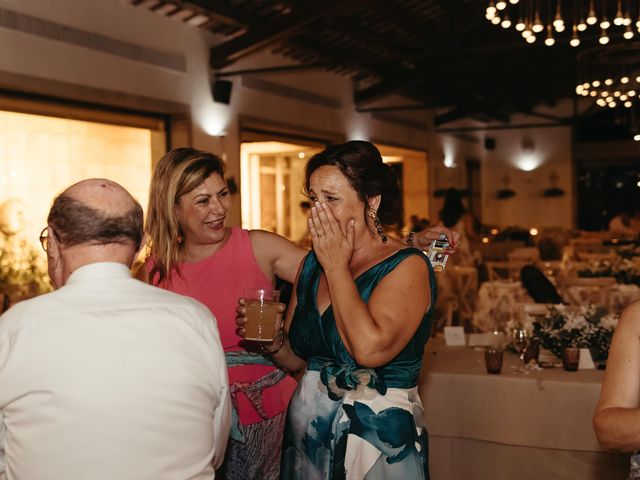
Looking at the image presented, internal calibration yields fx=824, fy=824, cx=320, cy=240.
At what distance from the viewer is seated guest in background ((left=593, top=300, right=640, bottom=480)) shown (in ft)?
5.47

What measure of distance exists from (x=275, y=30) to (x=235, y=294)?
738cm

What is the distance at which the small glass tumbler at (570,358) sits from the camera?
3.51 metres

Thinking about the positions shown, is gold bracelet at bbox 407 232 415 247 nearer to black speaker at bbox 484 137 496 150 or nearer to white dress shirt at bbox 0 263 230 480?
white dress shirt at bbox 0 263 230 480

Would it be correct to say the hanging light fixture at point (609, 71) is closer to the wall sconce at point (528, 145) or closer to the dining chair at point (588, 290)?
the dining chair at point (588, 290)

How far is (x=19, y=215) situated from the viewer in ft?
25.3

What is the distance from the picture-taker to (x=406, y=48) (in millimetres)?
12523

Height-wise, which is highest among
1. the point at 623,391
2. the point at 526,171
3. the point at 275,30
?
the point at 275,30

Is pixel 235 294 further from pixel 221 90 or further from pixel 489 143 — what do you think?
pixel 489 143

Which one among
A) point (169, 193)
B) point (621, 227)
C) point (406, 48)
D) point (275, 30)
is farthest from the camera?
point (621, 227)

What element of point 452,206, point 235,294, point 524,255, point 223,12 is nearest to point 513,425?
point 235,294

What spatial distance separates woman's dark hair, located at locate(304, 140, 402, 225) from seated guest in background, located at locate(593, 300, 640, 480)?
724 mm

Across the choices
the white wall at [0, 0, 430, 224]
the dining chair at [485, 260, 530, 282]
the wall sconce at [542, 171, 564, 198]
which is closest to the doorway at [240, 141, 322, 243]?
the white wall at [0, 0, 430, 224]

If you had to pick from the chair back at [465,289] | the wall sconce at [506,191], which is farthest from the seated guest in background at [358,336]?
the wall sconce at [506,191]

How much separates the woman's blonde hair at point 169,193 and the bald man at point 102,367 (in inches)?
36.3
